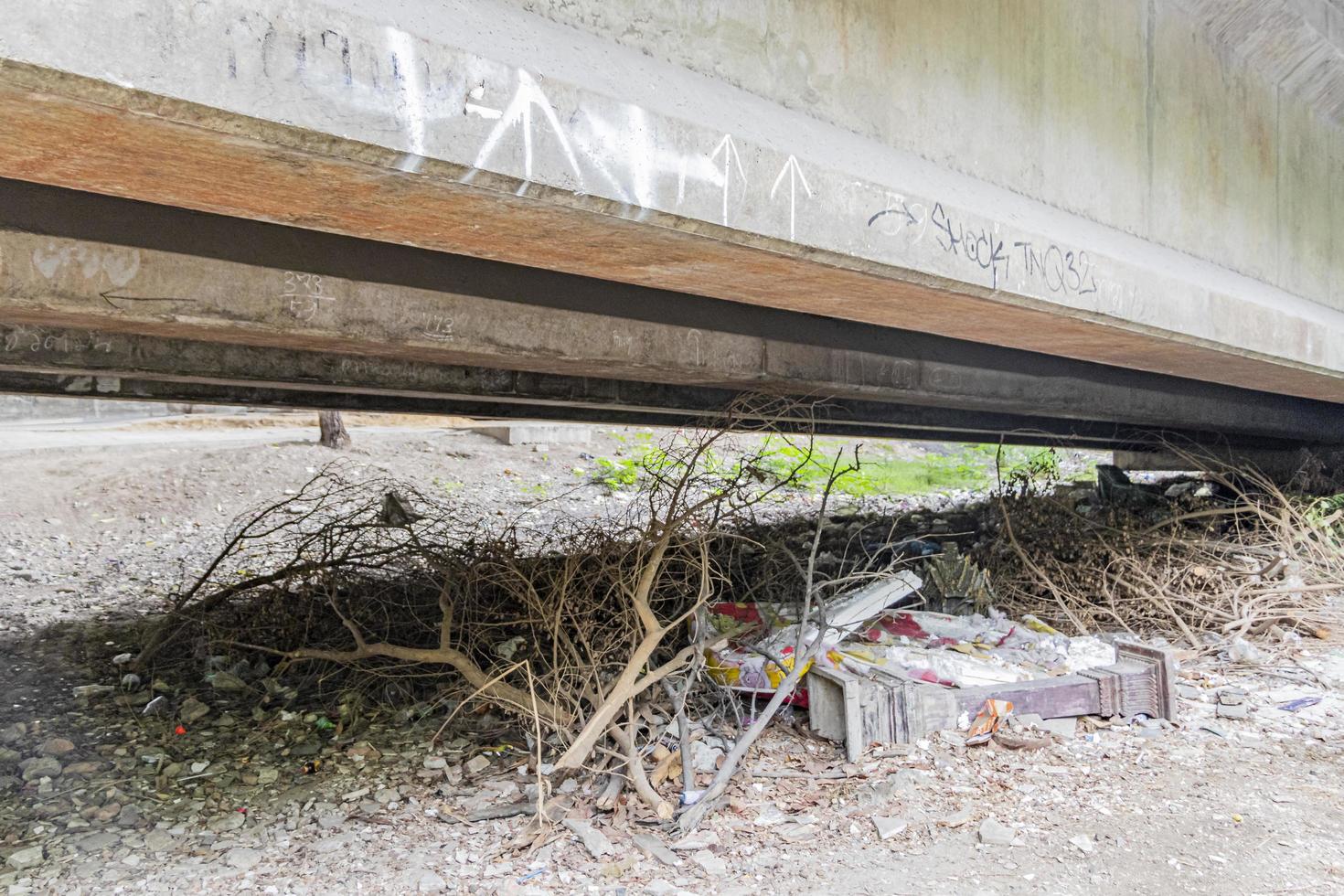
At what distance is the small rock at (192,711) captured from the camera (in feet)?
15.3

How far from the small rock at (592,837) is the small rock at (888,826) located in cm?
110

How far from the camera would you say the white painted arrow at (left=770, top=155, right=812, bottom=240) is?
2664 mm

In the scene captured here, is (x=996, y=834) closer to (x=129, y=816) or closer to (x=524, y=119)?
(x=524, y=119)

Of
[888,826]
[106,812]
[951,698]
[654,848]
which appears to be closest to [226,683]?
[106,812]

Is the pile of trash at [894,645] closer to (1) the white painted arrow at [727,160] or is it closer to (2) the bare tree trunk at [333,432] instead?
(1) the white painted arrow at [727,160]

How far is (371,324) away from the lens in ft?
11.3

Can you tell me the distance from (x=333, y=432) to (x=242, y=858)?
1217 cm

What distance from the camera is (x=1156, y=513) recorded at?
10.3 metres

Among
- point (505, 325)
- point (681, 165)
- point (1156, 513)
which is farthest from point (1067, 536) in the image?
point (681, 165)

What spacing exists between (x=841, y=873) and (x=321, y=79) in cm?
313

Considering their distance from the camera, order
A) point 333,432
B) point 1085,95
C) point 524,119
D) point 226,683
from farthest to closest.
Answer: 1. point 333,432
2. point 226,683
3. point 1085,95
4. point 524,119

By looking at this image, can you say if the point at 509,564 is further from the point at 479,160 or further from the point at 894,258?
the point at 479,160

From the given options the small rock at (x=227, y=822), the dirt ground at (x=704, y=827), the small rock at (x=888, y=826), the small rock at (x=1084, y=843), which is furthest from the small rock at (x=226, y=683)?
the small rock at (x=1084, y=843)

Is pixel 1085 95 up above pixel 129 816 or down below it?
above
